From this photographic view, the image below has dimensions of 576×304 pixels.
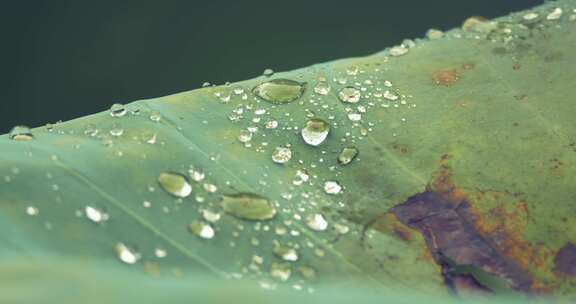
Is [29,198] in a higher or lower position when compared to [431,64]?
lower

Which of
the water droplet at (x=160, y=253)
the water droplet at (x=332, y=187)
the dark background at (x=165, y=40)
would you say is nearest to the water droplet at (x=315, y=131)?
the water droplet at (x=332, y=187)

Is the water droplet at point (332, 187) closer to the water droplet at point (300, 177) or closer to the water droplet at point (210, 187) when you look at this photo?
the water droplet at point (300, 177)

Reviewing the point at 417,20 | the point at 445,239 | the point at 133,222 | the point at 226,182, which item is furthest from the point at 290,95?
the point at 417,20

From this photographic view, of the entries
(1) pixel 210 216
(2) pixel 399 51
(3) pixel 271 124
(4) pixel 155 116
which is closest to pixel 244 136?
(3) pixel 271 124

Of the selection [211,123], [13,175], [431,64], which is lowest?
[13,175]

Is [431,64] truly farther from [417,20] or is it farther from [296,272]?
[417,20]

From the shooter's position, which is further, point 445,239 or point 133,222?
point 445,239

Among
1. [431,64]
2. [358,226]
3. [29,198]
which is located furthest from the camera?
[431,64]
